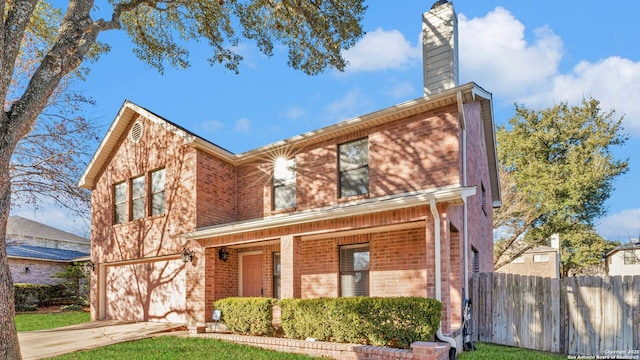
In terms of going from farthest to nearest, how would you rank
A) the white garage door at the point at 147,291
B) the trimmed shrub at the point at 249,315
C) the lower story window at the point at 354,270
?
the white garage door at the point at 147,291
the lower story window at the point at 354,270
the trimmed shrub at the point at 249,315

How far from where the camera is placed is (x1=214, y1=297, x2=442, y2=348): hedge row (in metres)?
8.20

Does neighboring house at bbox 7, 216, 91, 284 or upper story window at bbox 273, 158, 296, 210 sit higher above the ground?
upper story window at bbox 273, 158, 296, 210

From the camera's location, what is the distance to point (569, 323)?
9.99 m

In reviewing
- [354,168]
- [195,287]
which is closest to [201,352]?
[195,287]

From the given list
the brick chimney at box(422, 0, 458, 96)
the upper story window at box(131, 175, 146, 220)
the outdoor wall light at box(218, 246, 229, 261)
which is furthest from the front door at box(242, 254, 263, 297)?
the brick chimney at box(422, 0, 458, 96)

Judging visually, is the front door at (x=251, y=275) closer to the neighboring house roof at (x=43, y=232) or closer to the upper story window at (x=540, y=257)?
the upper story window at (x=540, y=257)

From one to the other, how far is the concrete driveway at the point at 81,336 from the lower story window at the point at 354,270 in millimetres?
4771

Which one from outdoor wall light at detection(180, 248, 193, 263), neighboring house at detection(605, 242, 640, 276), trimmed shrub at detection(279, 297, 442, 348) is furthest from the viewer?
neighboring house at detection(605, 242, 640, 276)

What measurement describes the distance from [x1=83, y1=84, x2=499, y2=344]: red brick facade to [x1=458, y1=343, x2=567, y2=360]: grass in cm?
66

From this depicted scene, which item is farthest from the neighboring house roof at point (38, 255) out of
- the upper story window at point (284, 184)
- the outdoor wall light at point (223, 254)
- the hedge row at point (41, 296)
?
the upper story window at point (284, 184)

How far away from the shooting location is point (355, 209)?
9.58 meters

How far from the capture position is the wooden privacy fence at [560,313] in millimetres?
9438

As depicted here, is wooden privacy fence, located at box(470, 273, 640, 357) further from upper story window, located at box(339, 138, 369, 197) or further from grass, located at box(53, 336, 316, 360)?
grass, located at box(53, 336, 316, 360)

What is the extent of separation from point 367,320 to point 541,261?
87.5ft
